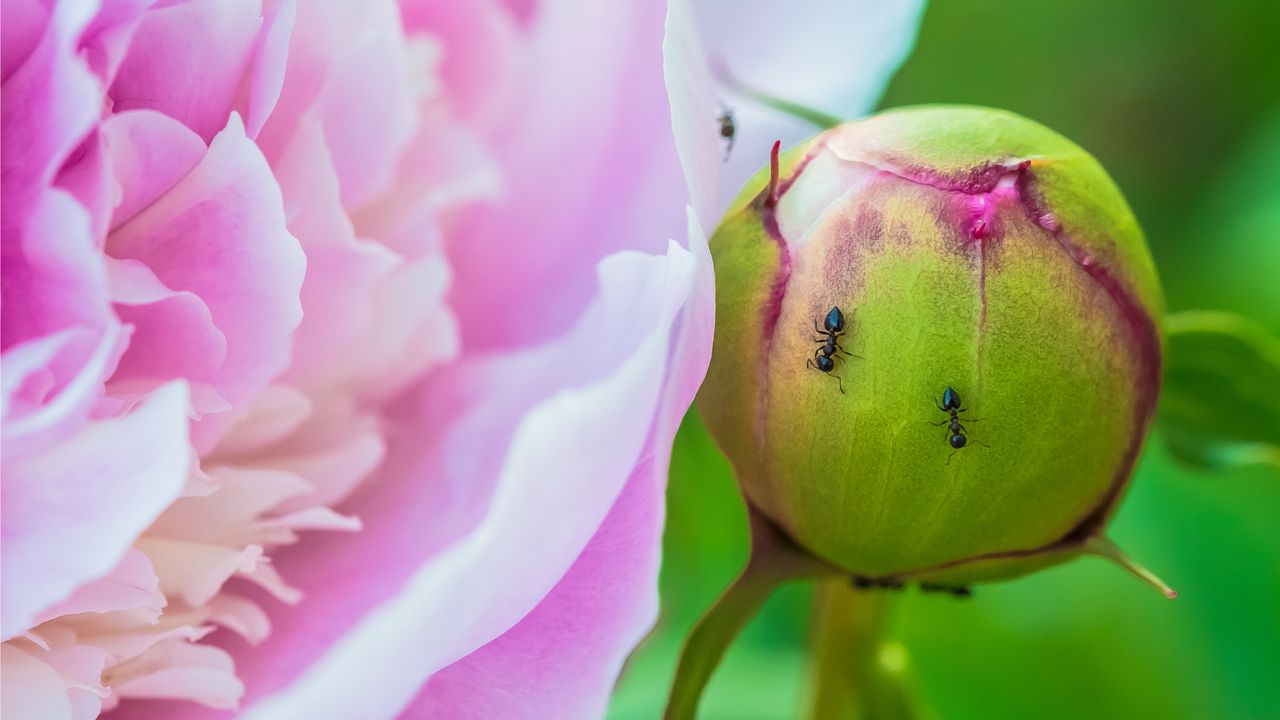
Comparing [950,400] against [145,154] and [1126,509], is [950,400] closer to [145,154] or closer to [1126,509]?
[145,154]

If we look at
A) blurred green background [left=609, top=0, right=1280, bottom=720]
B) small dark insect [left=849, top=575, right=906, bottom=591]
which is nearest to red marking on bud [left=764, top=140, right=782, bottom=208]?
small dark insect [left=849, top=575, right=906, bottom=591]

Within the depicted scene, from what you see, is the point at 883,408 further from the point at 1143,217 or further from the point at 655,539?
the point at 1143,217

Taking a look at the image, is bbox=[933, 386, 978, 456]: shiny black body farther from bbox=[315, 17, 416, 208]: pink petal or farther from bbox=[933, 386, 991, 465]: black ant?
bbox=[315, 17, 416, 208]: pink petal

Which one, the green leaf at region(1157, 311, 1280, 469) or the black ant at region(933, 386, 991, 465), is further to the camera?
the green leaf at region(1157, 311, 1280, 469)

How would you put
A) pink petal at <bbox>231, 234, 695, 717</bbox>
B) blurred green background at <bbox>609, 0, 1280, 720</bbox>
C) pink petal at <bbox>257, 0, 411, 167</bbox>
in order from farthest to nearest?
blurred green background at <bbox>609, 0, 1280, 720</bbox> → pink petal at <bbox>257, 0, 411, 167</bbox> → pink petal at <bbox>231, 234, 695, 717</bbox>

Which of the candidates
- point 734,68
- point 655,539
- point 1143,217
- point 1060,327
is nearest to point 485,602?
point 655,539

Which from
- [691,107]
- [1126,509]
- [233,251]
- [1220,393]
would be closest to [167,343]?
[233,251]

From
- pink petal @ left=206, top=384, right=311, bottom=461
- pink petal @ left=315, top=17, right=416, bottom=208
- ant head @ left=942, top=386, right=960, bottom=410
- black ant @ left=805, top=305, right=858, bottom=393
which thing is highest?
pink petal @ left=315, top=17, right=416, bottom=208
